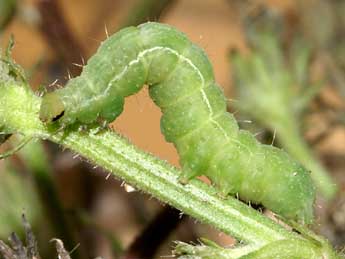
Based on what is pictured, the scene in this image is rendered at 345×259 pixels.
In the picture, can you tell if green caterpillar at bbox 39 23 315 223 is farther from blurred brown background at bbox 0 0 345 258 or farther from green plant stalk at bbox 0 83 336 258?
blurred brown background at bbox 0 0 345 258

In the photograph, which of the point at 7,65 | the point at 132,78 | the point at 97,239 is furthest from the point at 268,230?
the point at 97,239

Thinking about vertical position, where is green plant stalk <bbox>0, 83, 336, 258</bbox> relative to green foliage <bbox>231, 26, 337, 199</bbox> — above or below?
below

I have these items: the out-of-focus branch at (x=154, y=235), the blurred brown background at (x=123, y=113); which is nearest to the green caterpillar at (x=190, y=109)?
the out-of-focus branch at (x=154, y=235)

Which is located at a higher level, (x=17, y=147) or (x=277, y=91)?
(x=277, y=91)

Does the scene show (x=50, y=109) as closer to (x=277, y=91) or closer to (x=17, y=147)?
(x=17, y=147)

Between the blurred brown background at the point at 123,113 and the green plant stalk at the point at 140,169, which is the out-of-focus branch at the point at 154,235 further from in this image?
the green plant stalk at the point at 140,169

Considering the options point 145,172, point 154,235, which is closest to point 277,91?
point 154,235

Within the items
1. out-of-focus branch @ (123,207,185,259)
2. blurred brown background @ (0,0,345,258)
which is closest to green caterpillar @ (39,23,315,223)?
out-of-focus branch @ (123,207,185,259)
